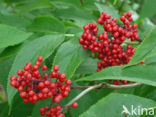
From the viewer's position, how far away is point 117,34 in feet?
6.68

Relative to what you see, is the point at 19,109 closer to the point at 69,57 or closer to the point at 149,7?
the point at 69,57

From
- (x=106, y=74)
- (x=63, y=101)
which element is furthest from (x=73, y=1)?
(x=106, y=74)

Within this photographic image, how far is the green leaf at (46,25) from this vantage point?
2.35 m

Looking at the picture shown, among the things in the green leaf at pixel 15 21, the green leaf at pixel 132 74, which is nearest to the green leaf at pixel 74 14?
the green leaf at pixel 15 21

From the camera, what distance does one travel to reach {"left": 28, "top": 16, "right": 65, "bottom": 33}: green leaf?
2352 millimetres

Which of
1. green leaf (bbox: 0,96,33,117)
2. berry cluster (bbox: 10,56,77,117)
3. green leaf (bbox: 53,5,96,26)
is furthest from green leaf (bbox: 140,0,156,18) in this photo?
green leaf (bbox: 0,96,33,117)

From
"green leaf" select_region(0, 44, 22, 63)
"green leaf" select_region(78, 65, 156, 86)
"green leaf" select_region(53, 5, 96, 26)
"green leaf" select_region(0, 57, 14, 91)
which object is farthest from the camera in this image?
"green leaf" select_region(53, 5, 96, 26)

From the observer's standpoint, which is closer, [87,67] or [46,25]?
[46,25]

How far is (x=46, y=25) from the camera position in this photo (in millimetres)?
2414

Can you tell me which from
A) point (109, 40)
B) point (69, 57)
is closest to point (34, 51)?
point (69, 57)

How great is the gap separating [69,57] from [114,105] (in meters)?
0.64

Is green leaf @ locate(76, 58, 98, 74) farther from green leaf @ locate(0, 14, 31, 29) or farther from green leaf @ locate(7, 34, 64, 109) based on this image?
green leaf @ locate(0, 14, 31, 29)

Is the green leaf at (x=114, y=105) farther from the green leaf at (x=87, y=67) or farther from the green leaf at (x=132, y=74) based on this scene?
the green leaf at (x=87, y=67)

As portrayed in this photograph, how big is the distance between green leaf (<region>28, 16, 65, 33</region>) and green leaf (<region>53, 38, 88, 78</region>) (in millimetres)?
378
